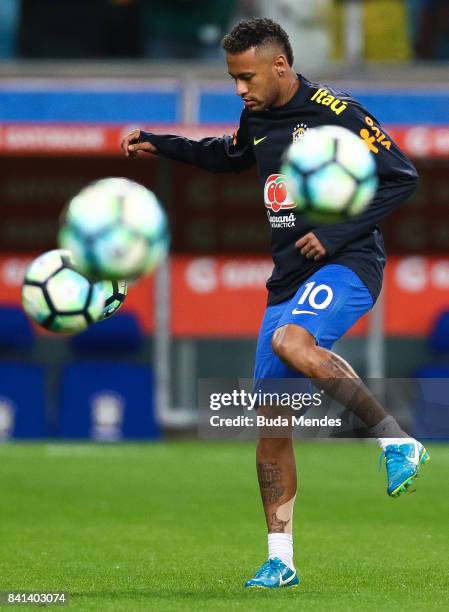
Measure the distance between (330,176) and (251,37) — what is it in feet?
2.28

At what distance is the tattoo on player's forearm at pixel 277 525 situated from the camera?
615 centimetres

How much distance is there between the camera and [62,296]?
21.0 feet

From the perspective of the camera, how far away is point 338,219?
5.86 meters

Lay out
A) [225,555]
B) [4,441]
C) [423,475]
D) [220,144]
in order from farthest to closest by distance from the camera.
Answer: [4,441] → [423,475] → [225,555] → [220,144]

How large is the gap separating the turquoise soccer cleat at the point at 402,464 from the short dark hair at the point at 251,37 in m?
1.66

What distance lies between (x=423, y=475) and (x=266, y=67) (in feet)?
19.7

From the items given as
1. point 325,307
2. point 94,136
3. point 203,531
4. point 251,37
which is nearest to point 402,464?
point 325,307

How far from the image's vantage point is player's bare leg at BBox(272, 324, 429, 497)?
5.67m

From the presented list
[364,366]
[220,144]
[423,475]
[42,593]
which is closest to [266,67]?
[220,144]

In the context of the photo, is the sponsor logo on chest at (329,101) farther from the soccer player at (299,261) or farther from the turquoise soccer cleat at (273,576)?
the turquoise soccer cleat at (273,576)

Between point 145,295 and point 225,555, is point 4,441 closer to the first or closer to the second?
point 145,295

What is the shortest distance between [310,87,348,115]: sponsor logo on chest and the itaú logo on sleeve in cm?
34

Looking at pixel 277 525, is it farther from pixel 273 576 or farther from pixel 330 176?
pixel 330 176

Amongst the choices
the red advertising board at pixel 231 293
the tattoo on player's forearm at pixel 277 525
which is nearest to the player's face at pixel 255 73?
the tattoo on player's forearm at pixel 277 525
